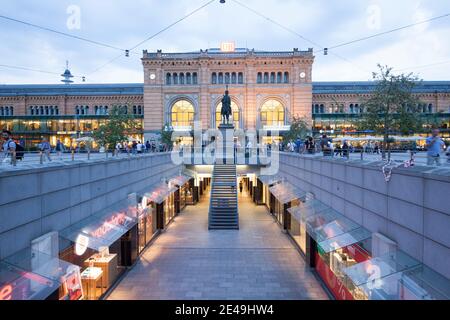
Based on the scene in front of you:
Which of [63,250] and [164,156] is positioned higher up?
[164,156]

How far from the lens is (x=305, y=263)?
1561 cm

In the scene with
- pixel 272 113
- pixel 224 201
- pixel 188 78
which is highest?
pixel 188 78

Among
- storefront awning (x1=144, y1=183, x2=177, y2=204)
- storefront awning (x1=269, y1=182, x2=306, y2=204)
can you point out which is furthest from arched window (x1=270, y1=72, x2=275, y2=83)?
storefront awning (x1=144, y1=183, x2=177, y2=204)

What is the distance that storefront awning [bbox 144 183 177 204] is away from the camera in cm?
1866

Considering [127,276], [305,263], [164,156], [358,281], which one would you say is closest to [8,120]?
[164,156]

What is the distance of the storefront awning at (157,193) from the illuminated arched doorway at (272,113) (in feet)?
117

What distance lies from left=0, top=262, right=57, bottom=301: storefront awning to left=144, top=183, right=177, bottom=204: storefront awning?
425 inches

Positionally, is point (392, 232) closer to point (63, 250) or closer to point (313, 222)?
point (313, 222)

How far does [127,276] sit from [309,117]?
156 ft

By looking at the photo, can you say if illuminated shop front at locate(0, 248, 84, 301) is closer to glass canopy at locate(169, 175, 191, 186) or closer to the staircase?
the staircase

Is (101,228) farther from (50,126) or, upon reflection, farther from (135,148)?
(50,126)

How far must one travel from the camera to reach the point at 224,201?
24938mm

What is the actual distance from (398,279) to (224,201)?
18.4 metres

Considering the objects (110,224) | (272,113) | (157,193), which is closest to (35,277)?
(110,224)
